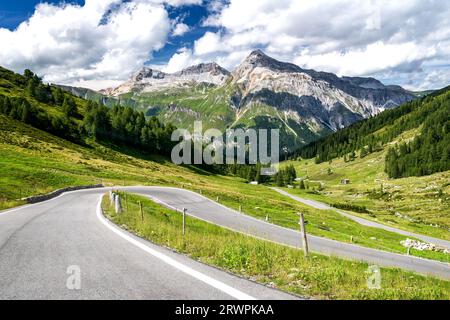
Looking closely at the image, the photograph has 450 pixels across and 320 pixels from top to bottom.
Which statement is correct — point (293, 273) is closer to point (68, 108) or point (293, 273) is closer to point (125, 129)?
point (125, 129)

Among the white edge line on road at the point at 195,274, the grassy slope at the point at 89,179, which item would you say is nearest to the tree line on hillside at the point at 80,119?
the grassy slope at the point at 89,179

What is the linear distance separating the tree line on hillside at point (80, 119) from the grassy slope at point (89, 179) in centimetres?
861

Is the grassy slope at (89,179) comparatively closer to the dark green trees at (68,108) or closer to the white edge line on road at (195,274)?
the dark green trees at (68,108)

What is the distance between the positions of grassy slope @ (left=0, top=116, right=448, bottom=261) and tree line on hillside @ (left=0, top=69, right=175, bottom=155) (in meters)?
8.61

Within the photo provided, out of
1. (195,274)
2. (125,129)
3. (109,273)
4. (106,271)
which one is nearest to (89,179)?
(106,271)

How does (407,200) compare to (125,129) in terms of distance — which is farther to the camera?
(125,129)

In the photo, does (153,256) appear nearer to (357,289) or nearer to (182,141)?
(357,289)

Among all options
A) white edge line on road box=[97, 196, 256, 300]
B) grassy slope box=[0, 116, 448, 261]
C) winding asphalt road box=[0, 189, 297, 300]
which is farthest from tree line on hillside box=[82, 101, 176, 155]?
white edge line on road box=[97, 196, 256, 300]

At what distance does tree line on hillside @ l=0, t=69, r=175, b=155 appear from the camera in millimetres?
113625

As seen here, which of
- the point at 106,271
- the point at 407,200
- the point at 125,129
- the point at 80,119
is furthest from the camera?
the point at 125,129

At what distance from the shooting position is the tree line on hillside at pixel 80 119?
114 m

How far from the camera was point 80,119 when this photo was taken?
5645 inches

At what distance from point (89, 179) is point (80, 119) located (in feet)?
274
